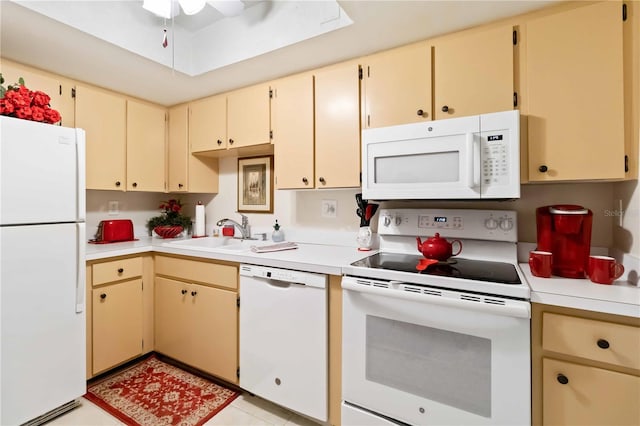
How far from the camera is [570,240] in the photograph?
1.33m

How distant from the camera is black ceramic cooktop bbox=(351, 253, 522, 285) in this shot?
4.11ft

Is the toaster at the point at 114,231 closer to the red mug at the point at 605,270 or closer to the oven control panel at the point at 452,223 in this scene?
the oven control panel at the point at 452,223

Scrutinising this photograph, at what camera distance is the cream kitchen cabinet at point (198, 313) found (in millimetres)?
1881

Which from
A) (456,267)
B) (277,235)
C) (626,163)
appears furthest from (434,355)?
(277,235)

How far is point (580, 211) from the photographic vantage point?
1.30m

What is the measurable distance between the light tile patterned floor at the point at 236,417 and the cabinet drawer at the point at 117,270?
0.76 m

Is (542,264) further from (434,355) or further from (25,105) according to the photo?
(25,105)

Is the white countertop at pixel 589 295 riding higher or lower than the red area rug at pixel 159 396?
higher

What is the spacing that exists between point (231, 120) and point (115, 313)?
1.65m

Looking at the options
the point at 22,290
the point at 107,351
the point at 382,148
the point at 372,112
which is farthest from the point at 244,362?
the point at 372,112

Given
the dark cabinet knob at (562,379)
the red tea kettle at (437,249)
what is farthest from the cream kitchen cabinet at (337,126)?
the dark cabinet knob at (562,379)

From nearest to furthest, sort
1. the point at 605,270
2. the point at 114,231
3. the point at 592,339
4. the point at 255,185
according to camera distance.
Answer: the point at 592,339 → the point at 605,270 → the point at 114,231 → the point at 255,185

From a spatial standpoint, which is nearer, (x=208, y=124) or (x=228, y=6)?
(x=228, y=6)

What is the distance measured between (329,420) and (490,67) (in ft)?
6.46
